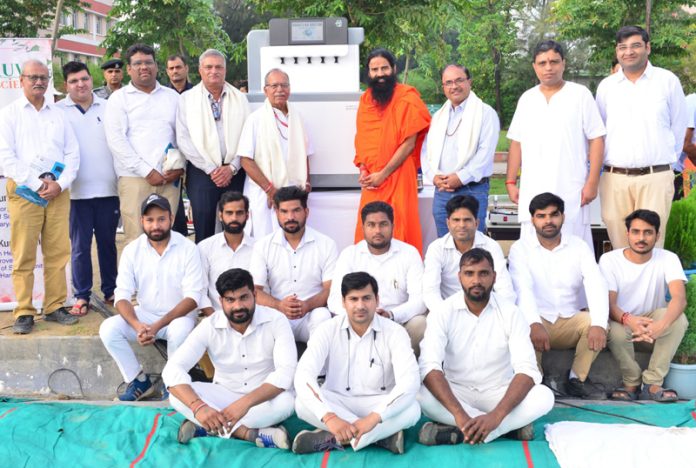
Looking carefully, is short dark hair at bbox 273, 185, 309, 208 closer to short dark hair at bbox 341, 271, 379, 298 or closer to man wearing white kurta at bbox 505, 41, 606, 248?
short dark hair at bbox 341, 271, 379, 298

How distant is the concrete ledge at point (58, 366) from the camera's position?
17.5 ft

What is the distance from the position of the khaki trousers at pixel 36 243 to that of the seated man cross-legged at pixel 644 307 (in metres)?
3.54

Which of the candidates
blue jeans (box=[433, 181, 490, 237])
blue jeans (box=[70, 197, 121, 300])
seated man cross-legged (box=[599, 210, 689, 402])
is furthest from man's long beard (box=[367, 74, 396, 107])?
blue jeans (box=[70, 197, 121, 300])

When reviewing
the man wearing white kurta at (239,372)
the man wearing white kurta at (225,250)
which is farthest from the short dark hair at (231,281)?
the man wearing white kurta at (225,250)

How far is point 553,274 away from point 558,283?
0.20ft

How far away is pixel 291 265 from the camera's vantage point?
16.4ft

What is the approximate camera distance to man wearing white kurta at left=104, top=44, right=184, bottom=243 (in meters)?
5.52

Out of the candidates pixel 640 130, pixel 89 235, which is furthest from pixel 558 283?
pixel 89 235

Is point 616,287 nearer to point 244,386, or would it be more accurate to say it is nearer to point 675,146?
point 675,146

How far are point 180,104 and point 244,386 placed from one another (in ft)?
7.31

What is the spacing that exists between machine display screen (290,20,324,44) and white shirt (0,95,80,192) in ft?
6.39

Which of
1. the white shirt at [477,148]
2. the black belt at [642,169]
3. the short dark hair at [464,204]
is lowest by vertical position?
the short dark hair at [464,204]

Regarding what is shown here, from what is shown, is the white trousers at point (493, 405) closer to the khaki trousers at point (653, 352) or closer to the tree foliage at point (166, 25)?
the khaki trousers at point (653, 352)

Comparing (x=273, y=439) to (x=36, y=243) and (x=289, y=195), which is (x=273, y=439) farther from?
(x=36, y=243)
